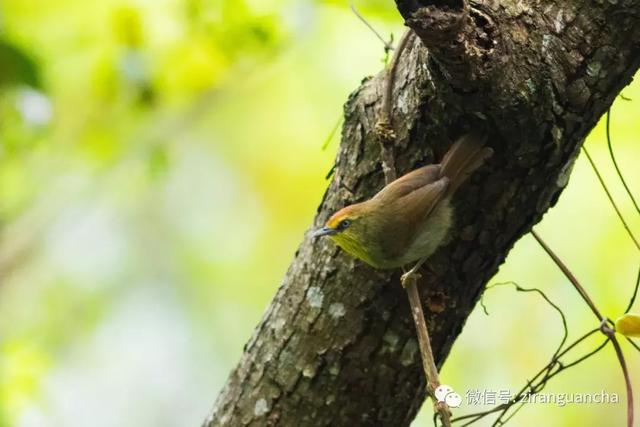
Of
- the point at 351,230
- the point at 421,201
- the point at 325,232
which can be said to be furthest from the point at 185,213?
the point at 421,201

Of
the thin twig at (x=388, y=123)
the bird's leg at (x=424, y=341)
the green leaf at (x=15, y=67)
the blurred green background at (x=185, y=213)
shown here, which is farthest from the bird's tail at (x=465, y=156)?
the green leaf at (x=15, y=67)

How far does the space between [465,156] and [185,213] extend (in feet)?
17.8

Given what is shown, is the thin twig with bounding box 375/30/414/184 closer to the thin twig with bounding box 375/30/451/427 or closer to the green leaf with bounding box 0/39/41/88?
the thin twig with bounding box 375/30/451/427

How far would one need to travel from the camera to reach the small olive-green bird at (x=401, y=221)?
6.90 feet

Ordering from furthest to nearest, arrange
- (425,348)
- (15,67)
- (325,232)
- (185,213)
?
(185,213) → (325,232) → (425,348) → (15,67)

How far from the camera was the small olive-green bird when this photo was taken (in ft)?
6.90

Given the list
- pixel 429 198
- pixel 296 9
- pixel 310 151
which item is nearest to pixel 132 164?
pixel 296 9

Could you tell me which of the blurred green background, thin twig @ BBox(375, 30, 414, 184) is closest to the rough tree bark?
thin twig @ BBox(375, 30, 414, 184)

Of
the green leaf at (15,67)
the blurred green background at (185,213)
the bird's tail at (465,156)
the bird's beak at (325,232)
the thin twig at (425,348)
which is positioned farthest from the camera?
the blurred green background at (185,213)

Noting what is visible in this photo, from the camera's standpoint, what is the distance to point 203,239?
702 centimetres

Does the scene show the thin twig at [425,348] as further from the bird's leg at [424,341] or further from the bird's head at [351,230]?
the bird's head at [351,230]

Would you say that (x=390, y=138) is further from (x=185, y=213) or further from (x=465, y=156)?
(x=185, y=213)

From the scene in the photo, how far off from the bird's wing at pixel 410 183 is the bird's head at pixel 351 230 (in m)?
0.08

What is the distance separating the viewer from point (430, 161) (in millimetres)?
2170
